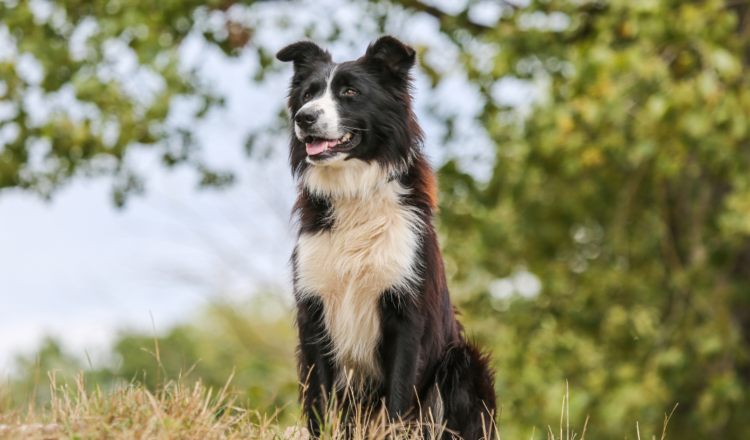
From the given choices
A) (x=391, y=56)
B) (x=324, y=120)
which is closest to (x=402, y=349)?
(x=324, y=120)

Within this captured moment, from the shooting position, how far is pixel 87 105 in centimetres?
770

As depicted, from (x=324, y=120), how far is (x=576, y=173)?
17.7 feet

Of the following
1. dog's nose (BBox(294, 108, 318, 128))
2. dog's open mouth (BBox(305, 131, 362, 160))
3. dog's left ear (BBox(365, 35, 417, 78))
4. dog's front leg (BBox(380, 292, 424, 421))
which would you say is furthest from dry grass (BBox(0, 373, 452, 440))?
dog's left ear (BBox(365, 35, 417, 78))

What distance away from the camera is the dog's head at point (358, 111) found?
3.74m

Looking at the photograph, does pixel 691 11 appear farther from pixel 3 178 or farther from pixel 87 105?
pixel 3 178

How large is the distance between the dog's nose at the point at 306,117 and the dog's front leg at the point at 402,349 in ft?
3.17

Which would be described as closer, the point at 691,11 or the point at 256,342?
the point at 691,11

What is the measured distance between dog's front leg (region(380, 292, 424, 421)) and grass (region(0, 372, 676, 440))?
125mm

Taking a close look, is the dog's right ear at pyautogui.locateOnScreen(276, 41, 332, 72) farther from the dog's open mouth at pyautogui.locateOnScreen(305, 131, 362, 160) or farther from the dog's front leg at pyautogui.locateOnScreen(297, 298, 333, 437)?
the dog's front leg at pyautogui.locateOnScreen(297, 298, 333, 437)

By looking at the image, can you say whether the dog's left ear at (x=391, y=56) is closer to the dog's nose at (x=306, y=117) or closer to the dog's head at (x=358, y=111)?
the dog's head at (x=358, y=111)

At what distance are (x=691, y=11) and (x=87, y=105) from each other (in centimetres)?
624

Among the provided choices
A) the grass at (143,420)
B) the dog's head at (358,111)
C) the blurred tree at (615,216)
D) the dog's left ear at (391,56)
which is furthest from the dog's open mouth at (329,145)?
the blurred tree at (615,216)

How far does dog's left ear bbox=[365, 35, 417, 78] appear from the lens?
3.93 meters

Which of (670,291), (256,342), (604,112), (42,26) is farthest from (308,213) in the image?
(256,342)
